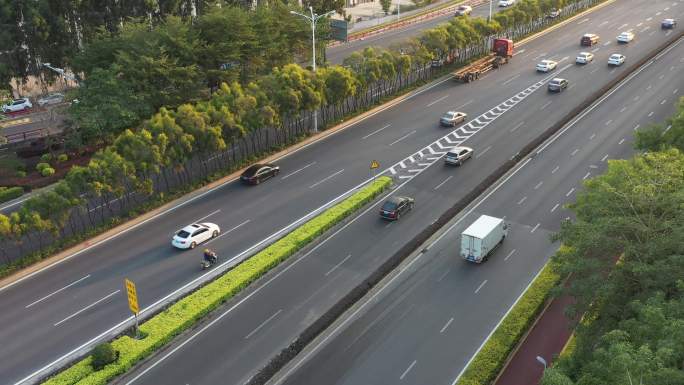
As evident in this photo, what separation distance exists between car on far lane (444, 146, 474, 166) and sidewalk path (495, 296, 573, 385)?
2320 cm

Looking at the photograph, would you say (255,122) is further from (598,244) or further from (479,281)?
(598,244)

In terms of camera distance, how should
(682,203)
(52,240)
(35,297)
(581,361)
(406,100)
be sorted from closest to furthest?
(581,361), (682,203), (35,297), (52,240), (406,100)

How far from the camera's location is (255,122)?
61.1 meters

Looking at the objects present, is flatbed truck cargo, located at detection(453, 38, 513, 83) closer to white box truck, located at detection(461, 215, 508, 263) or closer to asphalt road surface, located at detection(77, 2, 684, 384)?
asphalt road surface, located at detection(77, 2, 684, 384)

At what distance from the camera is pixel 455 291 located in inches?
1708

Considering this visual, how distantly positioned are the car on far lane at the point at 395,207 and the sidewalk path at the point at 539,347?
612 inches

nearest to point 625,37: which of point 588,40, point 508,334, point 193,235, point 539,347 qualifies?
point 588,40

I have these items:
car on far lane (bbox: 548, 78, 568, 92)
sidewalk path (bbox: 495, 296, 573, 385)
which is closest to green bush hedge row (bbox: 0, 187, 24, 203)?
Result: sidewalk path (bbox: 495, 296, 573, 385)

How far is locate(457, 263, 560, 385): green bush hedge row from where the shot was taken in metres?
34.1

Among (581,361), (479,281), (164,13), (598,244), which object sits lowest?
(479,281)

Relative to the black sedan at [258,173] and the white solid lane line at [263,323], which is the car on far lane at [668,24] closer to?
the black sedan at [258,173]

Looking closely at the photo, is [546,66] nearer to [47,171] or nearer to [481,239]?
[481,239]

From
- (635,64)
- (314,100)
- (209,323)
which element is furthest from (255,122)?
(635,64)

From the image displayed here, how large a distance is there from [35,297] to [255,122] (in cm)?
2582
